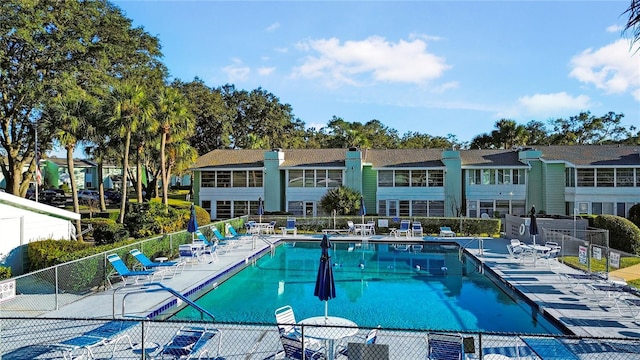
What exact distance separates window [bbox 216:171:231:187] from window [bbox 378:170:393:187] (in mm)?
11678

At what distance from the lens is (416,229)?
2598 centimetres

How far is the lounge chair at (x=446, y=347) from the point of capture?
22.8 ft

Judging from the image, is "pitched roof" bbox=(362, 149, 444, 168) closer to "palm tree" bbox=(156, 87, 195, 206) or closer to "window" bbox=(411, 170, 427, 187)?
"window" bbox=(411, 170, 427, 187)

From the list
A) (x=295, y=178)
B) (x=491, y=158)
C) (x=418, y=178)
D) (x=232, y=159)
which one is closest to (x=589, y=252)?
(x=418, y=178)

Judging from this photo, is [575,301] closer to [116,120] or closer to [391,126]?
[116,120]

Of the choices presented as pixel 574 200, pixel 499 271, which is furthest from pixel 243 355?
pixel 574 200

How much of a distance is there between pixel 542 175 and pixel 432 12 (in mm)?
21221

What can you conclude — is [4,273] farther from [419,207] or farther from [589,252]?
[419,207]

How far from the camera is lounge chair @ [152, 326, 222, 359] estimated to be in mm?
7422

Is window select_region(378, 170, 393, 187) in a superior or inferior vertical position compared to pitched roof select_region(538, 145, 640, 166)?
inferior

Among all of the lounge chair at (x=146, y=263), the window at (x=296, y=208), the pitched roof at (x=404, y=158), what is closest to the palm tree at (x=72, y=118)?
the lounge chair at (x=146, y=263)

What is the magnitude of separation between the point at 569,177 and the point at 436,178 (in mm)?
9316

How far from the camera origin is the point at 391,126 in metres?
71.8

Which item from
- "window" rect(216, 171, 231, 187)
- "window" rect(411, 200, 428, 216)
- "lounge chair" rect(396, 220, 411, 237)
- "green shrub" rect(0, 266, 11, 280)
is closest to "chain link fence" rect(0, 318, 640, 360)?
"green shrub" rect(0, 266, 11, 280)
